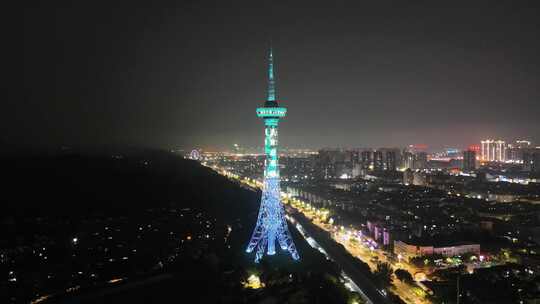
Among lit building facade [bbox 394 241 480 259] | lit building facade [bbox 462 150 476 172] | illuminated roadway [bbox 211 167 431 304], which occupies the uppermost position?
lit building facade [bbox 462 150 476 172]

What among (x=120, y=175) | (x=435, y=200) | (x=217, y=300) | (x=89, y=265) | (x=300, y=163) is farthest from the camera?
(x=300, y=163)

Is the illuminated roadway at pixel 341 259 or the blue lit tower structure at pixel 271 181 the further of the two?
the blue lit tower structure at pixel 271 181

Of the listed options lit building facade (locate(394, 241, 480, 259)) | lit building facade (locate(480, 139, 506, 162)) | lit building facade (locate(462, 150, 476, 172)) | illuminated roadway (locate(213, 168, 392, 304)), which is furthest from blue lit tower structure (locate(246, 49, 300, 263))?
lit building facade (locate(480, 139, 506, 162))

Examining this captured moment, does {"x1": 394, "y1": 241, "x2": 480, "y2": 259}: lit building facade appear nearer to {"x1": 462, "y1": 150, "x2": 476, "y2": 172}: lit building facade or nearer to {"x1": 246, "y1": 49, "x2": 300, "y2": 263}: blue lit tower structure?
{"x1": 246, "y1": 49, "x2": 300, "y2": 263}: blue lit tower structure

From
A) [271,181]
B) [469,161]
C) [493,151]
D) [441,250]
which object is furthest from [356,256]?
[493,151]

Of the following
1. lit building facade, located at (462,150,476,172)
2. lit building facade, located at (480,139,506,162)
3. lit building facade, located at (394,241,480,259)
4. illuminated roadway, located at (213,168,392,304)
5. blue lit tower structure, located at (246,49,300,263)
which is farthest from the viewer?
lit building facade, located at (480,139,506,162)

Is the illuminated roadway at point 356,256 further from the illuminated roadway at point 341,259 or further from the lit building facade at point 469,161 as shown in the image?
the lit building facade at point 469,161

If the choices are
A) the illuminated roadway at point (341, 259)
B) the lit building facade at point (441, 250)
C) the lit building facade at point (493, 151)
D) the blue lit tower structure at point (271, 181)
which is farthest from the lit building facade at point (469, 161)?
the blue lit tower structure at point (271, 181)

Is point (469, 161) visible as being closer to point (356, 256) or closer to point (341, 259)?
point (356, 256)

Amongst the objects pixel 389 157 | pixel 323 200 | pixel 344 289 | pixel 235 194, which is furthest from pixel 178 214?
pixel 389 157

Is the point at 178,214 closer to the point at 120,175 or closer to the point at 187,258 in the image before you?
the point at 187,258

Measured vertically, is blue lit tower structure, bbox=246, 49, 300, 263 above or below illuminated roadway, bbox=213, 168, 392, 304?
above
